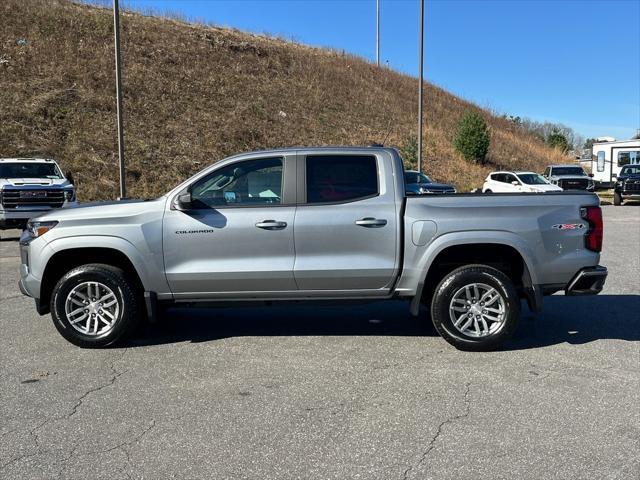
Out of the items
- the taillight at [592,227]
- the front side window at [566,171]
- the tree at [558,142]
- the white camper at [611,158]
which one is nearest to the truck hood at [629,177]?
the front side window at [566,171]

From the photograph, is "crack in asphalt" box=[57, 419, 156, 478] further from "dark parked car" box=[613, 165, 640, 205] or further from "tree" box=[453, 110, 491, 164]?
"tree" box=[453, 110, 491, 164]

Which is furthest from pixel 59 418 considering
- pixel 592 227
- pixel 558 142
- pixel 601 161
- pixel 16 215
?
pixel 558 142

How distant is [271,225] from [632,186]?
2516 centimetres

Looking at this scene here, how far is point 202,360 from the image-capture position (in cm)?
524

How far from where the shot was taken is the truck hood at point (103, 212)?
547cm

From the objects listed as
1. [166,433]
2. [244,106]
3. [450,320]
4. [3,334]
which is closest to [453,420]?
[450,320]

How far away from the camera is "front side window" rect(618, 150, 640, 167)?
31281mm

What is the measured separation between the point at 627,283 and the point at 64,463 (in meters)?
8.16

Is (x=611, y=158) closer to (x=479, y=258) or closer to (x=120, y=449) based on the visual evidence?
(x=479, y=258)

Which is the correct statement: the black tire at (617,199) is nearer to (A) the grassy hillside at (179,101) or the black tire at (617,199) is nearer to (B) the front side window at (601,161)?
(B) the front side window at (601,161)

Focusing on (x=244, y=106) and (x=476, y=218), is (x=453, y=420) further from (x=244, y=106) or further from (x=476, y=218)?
(x=244, y=106)

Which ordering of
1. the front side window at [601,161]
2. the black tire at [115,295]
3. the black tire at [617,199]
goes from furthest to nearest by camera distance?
the front side window at [601,161], the black tire at [617,199], the black tire at [115,295]

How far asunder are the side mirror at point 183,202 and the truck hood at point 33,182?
1027cm

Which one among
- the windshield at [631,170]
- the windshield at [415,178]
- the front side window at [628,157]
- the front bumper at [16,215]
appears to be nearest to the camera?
the front bumper at [16,215]
